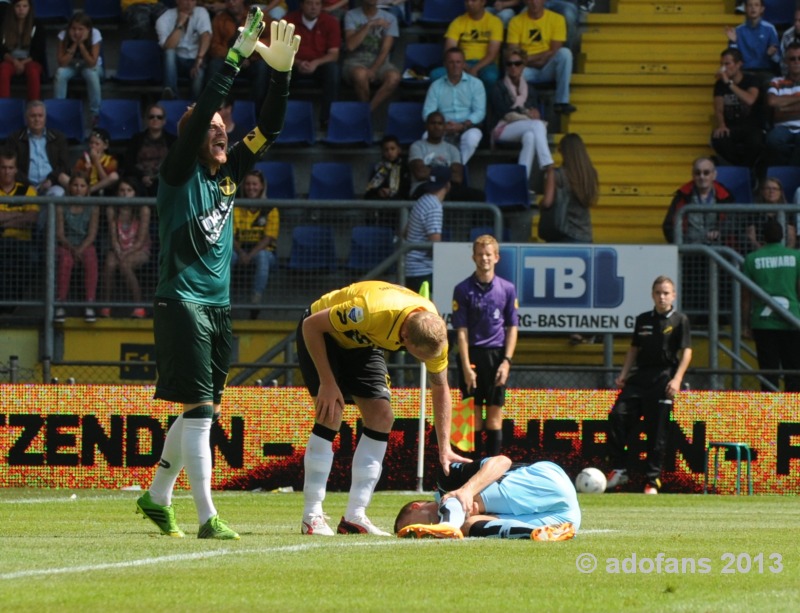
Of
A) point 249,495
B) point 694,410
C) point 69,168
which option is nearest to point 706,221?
point 694,410

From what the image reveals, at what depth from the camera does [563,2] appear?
21.2m

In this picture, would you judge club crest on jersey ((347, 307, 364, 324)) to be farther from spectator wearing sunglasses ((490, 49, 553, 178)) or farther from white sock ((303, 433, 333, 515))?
spectator wearing sunglasses ((490, 49, 553, 178))

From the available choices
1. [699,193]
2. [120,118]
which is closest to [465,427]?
[699,193]

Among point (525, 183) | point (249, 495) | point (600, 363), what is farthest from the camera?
point (525, 183)

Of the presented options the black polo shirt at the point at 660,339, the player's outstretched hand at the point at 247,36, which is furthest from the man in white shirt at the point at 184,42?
the player's outstretched hand at the point at 247,36

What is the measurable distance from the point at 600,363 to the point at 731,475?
2.02 m

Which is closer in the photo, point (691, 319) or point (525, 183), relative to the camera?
point (691, 319)

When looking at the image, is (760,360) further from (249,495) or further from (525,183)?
(249,495)

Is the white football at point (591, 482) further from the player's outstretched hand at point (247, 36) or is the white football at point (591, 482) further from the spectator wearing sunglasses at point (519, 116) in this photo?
the player's outstretched hand at point (247, 36)

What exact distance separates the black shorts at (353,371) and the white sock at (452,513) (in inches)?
31.7

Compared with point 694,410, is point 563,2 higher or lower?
higher

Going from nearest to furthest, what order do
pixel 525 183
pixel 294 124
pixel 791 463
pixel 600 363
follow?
pixel 791 463, pixel 600 363, pixel 525 183, pixel 294 124

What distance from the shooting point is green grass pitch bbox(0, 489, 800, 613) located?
597cm

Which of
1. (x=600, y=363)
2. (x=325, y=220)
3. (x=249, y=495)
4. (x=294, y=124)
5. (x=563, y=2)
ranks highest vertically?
(x=563, y=2)
